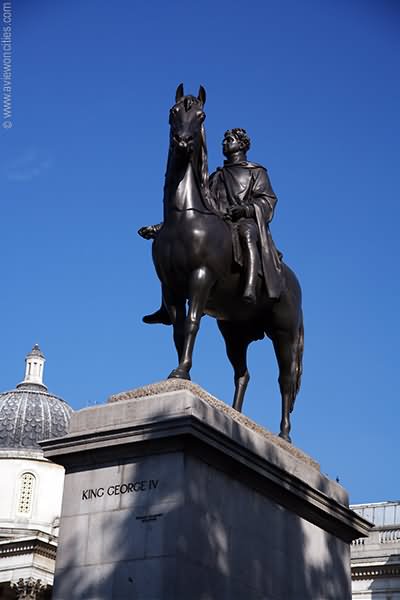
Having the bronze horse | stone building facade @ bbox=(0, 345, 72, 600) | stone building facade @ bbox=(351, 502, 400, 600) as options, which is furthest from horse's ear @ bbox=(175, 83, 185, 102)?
stone building facade @ bbox=(0, 345, 72, 600)

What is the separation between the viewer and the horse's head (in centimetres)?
1409

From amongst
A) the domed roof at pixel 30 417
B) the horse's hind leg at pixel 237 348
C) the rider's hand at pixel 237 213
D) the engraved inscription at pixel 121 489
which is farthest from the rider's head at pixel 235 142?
the domed roof at pixel 30 417

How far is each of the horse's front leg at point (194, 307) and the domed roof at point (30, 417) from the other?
58.7m

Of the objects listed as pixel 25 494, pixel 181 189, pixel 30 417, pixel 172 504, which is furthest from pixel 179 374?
pixel 30 417

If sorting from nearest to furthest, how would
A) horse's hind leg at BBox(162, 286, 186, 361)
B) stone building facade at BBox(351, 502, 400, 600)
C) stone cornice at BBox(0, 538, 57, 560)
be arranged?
horse's hind leg at BBox(162, 286, 186, 361) → stone building facade at BBox(351, 502, 400, 600) → stone cornice at BBox(0, 538, 57, 560)

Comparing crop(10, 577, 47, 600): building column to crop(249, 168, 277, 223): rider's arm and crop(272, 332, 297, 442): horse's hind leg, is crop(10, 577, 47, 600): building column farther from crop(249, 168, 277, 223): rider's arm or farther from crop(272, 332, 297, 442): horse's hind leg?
crop(249, 168, 277, 223): rider's arm

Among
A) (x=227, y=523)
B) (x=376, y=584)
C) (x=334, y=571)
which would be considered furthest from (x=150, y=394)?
(x=376, y=584)

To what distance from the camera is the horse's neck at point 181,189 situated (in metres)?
14.2

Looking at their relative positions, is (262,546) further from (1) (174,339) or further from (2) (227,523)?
(1) (174,339)

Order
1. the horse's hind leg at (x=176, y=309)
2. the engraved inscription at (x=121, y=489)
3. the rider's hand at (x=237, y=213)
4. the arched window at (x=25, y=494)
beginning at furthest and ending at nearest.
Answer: the arched window at (x=25, y=494), the rider's hand at (x=237, y=213), the horse's hind leg at (x=176, y=309), the engraved inscription at (x=121, y=489)

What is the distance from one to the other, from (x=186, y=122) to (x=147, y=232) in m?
1.58

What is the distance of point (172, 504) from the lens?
1204 centimetres

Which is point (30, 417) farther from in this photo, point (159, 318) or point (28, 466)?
point (159, 318)

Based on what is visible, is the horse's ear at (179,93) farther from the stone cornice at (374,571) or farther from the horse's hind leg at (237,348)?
the stone cornice at (374,571)
